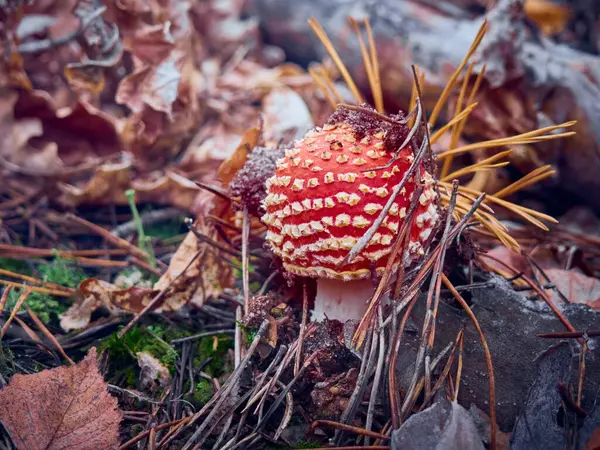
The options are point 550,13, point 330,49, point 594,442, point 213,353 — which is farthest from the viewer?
point 550,13

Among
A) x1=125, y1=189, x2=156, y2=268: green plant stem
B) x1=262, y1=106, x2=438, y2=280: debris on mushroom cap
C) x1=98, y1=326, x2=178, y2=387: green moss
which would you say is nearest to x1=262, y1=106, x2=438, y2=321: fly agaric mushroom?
x1=262, y1=106, x2=438, y2=280: debris on mushroom cap

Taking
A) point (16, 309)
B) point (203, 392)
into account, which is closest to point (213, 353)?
point (203, 392)

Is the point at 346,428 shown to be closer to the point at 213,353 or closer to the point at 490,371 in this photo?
the point at 490,371

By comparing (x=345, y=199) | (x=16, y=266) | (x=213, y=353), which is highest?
(x=345, y=199)

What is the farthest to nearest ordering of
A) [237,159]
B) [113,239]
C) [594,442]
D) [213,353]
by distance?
[113,239], [237,159], [213,353], [594,442]

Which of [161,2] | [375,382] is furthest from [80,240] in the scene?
[375,382]

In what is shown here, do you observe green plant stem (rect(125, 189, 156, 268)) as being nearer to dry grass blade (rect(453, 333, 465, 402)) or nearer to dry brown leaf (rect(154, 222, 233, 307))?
dry brown leaf (rect(154, 222, 233, 307))
